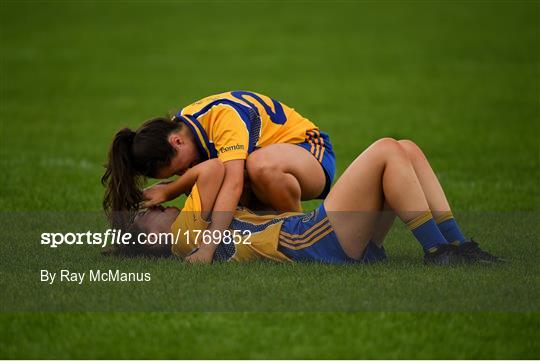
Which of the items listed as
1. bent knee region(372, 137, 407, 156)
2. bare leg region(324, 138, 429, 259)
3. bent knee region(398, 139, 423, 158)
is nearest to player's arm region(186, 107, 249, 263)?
bare leg region(324, 138, 429, 259)

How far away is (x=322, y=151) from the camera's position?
814cm

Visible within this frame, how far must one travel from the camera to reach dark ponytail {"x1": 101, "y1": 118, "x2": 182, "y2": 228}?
711 centimetres

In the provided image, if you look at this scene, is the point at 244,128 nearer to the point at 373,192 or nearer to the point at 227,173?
the point at 227,173

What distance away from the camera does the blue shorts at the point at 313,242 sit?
270 inches

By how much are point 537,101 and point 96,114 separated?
7.33 meters

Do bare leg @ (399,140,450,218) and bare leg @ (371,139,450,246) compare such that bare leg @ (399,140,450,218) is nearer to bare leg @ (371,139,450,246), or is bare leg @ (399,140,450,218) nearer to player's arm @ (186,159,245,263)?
bare leg @ (371,139,450,246)

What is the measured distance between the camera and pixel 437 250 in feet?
22.2

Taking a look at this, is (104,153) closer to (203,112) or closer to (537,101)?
(203,112)

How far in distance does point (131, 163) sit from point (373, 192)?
168 centimetres

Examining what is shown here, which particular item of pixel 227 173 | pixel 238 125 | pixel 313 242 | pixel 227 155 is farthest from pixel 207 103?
pixel 313 242

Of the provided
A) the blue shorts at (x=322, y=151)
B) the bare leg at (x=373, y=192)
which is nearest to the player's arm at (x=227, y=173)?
the bare leg at (x=373, y=192)

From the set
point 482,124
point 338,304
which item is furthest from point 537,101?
point 338,304

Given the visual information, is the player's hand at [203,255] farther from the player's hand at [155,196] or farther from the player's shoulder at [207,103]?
the player's shoulder at [207,103]

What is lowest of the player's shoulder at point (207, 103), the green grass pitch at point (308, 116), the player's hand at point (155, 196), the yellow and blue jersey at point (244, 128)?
the green grass pitch at point (308, 116)
